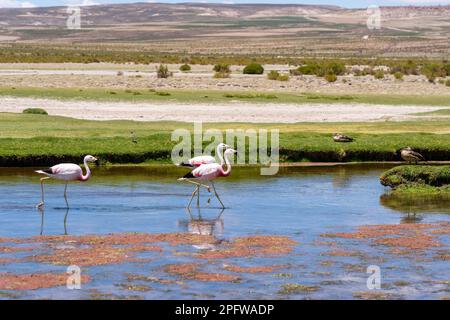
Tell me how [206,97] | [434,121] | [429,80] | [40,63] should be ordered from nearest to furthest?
1. [434,121]
2. [206,97]
3. [429,80]
4. [40,63]

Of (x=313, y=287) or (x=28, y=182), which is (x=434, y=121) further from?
(x=313, y=287)

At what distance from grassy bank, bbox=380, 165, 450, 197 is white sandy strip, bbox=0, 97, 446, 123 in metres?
15.9

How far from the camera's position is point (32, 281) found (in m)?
15.2

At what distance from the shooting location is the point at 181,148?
29938 mm

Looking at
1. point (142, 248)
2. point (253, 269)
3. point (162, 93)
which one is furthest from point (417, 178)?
point (162, 93)

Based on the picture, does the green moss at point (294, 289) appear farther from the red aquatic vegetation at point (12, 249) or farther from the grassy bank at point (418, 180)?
the grassy bank at point (418, 180)

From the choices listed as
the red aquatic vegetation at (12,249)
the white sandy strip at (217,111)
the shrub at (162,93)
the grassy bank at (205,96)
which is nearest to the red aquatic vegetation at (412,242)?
the red aquatic vegetation at (12,249)

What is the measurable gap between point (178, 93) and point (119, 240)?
120 ft

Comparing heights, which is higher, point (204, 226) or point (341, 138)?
point (341, 138)

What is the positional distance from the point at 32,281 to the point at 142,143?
15.4 meters

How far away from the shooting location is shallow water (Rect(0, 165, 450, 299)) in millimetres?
15125

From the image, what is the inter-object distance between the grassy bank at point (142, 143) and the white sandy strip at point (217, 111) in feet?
15.8

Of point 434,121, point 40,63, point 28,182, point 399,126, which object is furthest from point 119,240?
point 40,63

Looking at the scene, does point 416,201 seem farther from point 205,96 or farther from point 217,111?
point 205,96
